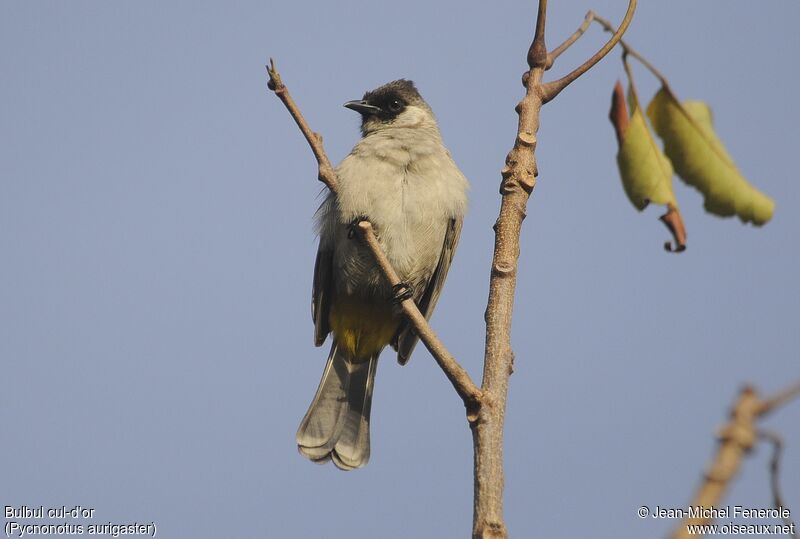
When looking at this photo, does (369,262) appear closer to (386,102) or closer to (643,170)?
(386,102)

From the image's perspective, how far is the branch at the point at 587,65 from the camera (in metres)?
2.12

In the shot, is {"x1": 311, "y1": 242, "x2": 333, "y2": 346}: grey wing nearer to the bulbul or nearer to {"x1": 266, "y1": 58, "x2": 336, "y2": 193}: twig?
the bulbul

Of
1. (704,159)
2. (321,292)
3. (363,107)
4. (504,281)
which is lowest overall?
(504,281)

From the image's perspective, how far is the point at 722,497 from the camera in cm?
80

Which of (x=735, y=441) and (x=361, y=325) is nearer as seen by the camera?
(x=735, y=441)

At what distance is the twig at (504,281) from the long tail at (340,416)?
8.60 feet

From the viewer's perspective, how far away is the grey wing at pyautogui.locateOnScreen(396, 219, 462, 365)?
516 centimetres

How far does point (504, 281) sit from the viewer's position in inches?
87.9

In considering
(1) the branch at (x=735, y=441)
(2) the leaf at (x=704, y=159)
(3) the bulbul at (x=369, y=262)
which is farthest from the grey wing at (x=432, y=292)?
(1) the branch at (x=735, y=441)

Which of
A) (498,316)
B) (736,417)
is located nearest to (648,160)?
(498,316)

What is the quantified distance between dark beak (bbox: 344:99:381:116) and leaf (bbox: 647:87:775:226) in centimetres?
419

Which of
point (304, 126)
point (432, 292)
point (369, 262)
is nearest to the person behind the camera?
point (304, 126)

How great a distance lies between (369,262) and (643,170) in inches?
129

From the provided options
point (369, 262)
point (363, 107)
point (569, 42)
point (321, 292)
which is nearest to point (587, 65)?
point (569, 42)
